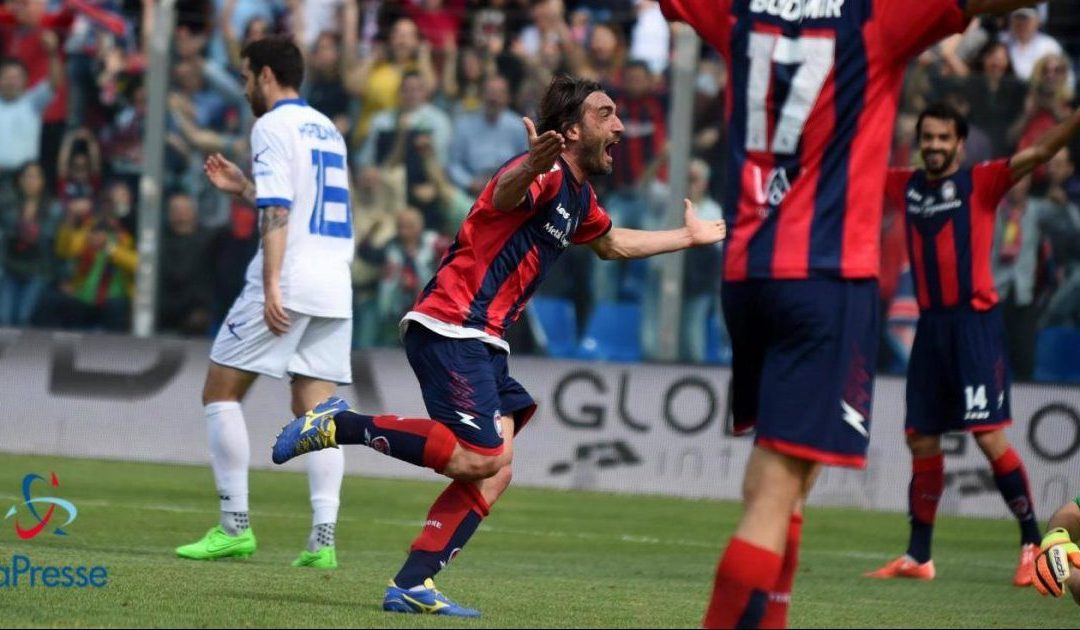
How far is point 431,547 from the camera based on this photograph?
621 cm

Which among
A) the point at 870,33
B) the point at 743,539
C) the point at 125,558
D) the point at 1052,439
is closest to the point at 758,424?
the point at 743,539

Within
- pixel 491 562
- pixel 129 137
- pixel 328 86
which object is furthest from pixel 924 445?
pixel 129 137

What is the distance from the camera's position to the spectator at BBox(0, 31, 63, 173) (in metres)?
15.2

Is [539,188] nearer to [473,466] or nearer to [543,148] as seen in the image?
[543,148]

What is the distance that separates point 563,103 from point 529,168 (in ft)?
1.73

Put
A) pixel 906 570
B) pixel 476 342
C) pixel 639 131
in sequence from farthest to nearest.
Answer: pixel 639 131, pixel 906 570, pixel 476 342

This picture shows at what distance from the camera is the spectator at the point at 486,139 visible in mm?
14391

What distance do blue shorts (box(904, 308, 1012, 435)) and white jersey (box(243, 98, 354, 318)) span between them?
3.27m

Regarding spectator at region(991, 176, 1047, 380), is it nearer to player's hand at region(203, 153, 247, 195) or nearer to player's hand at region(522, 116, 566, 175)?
player's hand at region(203, 153, 247, 195)

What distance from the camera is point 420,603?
19.8ft

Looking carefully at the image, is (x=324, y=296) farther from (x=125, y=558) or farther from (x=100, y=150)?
(x=100, y=150)

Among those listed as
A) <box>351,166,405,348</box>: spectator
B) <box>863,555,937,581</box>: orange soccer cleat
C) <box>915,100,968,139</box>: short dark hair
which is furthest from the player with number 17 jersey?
<box>351,166,405,348</box>: spectator

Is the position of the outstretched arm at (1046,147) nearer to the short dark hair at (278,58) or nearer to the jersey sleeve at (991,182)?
the jersey sleeve at (991,182)

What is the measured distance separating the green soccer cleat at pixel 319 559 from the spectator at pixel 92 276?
7.41 meters
